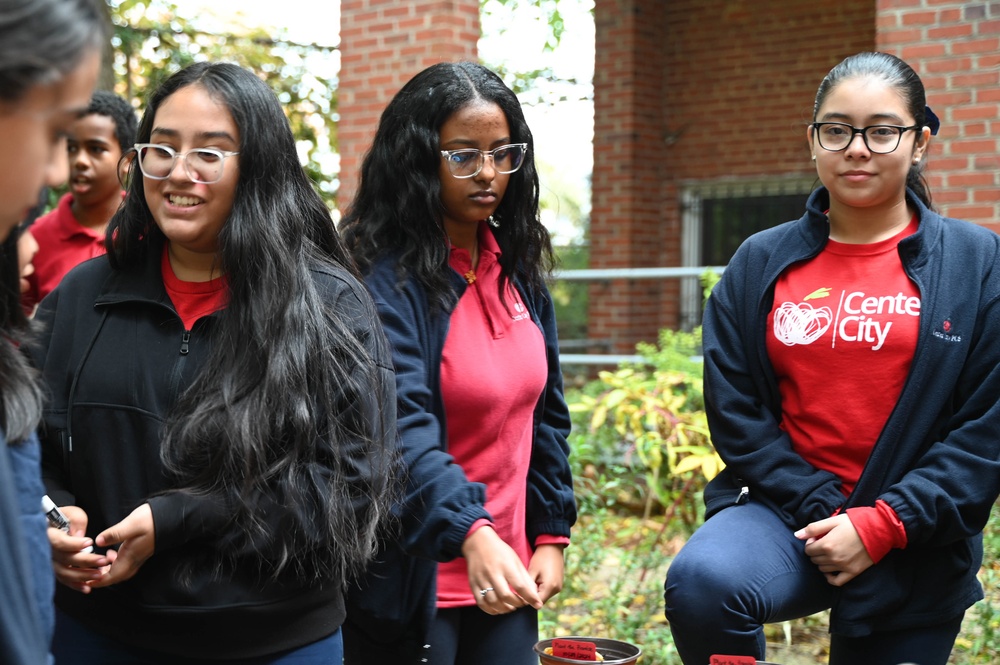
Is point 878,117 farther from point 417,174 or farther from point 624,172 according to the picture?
point 624,172

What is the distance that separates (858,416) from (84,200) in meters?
3.37

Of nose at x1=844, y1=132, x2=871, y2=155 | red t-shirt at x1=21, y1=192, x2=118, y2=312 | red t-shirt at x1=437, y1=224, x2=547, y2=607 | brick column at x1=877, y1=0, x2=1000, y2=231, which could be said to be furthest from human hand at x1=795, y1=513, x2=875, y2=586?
brick column at x1=877, y1=0, x2=1000, y2=231

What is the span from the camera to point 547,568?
9.64ft

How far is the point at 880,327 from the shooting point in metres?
2.82

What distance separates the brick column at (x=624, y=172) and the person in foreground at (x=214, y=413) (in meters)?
8.61

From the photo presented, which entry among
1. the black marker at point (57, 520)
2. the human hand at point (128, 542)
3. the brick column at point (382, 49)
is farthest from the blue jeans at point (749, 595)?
the brick column at point (382, 49)

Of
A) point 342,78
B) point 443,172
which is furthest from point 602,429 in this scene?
point 443,172

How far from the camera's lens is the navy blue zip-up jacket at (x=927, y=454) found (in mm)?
2721

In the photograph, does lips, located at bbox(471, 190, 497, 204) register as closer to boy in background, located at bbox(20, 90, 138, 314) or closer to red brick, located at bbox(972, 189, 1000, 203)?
boy in background, located at bbox(20, 90, 138, 314)

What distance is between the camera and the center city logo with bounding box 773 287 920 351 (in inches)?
111

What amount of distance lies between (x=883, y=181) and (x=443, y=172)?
1.11m

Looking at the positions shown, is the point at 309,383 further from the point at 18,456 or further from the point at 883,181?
the point at 883,181

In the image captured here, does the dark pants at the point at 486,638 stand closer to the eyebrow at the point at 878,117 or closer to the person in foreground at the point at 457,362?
the person in foreground at the point at 457,362

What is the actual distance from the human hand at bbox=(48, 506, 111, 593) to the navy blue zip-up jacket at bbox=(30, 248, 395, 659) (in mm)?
107
